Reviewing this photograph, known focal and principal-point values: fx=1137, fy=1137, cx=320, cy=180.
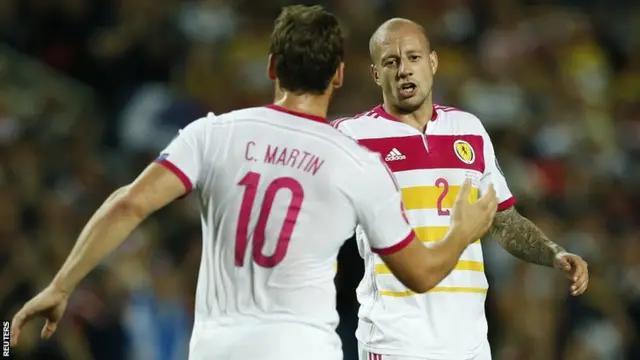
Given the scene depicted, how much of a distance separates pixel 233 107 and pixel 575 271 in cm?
570

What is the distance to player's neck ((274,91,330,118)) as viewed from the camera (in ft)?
13.6

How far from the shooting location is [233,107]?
10344 mm

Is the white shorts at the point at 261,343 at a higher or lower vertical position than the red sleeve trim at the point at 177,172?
lower

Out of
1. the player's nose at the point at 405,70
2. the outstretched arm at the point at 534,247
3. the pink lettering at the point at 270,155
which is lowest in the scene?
the outstretched arm at the point at 534,247

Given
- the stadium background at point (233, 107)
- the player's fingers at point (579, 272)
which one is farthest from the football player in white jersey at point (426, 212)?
the stadium background at point (233, 107)

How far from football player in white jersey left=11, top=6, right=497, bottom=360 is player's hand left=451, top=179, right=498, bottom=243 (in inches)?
5.5

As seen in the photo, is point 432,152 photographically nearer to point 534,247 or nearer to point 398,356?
point 534,247

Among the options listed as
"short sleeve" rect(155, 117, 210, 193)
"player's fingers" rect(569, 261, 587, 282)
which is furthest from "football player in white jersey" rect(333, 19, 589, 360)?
"short sleeve" rect(155, 117, 210, 193)

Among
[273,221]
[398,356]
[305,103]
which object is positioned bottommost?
[398,356]

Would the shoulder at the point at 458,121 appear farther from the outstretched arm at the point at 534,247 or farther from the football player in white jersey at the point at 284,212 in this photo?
the football player in white jersey at the point at 284,212

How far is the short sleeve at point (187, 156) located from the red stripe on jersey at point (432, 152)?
155 cm

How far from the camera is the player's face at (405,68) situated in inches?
216

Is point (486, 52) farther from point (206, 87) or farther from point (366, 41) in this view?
point (206, 87)

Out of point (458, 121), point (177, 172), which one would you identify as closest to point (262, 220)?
point (177, 172)
